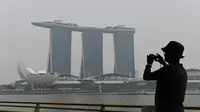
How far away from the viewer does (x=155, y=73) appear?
3.12 metres

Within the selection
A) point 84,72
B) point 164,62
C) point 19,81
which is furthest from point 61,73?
point 164,62

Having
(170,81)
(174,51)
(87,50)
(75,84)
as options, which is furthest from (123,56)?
(170,81)

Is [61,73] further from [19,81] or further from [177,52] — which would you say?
[177,52]

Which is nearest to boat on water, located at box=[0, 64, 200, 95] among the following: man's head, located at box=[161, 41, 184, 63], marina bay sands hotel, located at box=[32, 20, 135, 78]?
marina bay sands hotel, located at box=[32, 20, 135, 78]

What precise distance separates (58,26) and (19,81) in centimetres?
4102

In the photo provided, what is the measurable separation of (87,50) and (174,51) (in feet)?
600

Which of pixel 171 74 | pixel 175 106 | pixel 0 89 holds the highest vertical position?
pixel 171 74

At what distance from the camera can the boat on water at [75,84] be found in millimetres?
150000

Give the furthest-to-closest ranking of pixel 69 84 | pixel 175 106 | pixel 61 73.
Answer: pixel 61 73
pixel 69 84
pixel 175 106

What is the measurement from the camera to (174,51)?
320 cm

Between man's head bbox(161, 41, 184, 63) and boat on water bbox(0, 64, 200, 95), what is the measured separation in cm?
14378

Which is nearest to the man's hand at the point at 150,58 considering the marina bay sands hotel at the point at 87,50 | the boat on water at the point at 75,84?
the boat on water at the point at 75,84

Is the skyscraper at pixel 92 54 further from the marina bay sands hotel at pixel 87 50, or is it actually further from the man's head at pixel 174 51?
the man's head at pixel 174 51

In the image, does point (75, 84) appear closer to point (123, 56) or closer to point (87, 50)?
point (87, 50)
